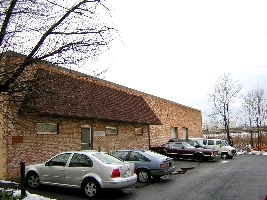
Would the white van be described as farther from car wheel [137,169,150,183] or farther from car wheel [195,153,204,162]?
car wheel [137,169,150,183]

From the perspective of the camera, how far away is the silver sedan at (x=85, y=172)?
402 inches

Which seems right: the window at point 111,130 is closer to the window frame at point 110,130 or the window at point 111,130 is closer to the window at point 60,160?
the window frame at point 110,130

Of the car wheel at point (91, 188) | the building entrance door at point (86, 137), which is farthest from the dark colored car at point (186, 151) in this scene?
the car wheel at point (91, 188)

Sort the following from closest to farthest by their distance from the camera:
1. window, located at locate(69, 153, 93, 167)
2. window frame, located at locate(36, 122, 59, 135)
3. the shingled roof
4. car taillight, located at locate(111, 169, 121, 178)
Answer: the shingled roof < car taillight, located at locate(111, 169, 121, 178) < window, located at locate(69, 153, 93, 167) < window frame, located at locate(36, 122, 59, 135)

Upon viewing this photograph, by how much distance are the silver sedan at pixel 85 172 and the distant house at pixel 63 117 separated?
5.77 feet

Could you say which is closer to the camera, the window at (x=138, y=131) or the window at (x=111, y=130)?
the window at (x=111, y=130)

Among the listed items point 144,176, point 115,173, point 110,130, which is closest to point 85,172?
point 115,173

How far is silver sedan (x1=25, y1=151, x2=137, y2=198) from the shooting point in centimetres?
1020

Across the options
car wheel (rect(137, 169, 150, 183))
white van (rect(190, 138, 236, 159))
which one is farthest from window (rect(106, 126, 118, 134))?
white van (rect(190, 138, 236, 159))

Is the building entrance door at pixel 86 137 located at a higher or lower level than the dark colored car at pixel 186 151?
higher

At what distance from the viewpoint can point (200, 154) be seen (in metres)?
23.7

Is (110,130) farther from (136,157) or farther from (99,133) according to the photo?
(136,157)

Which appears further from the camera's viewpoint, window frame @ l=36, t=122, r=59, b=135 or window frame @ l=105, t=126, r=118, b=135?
window frame @ l=105, t=126, r=118, b=135

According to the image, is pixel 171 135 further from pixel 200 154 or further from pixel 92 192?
pixel 92 192
